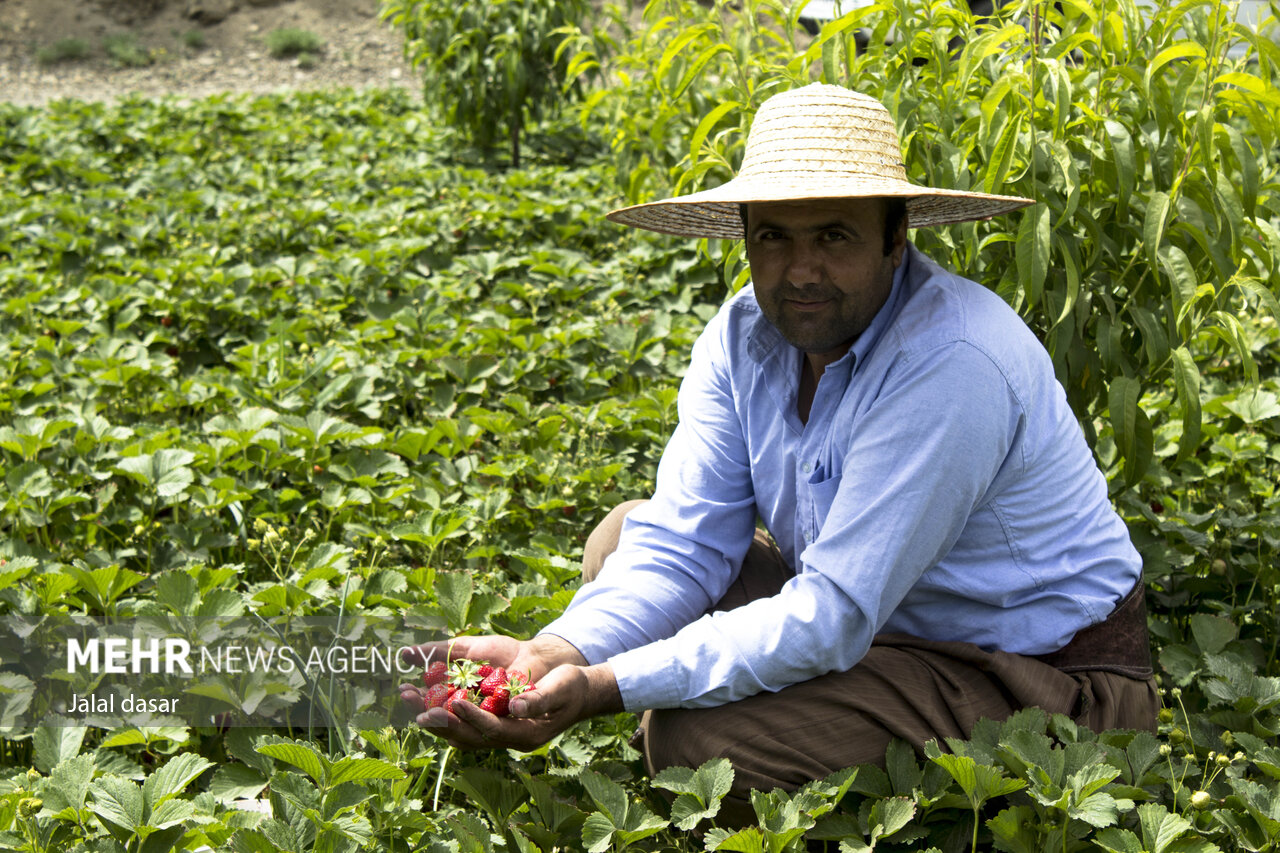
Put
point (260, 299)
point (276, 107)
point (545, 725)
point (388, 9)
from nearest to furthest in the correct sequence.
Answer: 1. point (545, 725)
2. point (260, 299)
3. point (388, 9)
4. point (276, 107)

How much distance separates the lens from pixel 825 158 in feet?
5.77

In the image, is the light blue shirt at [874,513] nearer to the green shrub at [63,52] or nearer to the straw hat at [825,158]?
the straw hat at [825,158]

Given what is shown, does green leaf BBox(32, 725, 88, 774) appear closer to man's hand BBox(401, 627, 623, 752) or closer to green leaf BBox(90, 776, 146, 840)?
green leaf BBox(90, 776, 146, 840)

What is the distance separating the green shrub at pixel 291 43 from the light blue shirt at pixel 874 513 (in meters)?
12.3

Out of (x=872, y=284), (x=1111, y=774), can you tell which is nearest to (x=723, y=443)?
(x=872, y=284)

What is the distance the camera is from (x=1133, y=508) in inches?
105

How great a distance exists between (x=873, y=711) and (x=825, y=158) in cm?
83

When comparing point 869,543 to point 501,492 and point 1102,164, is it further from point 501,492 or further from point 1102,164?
point 501,492

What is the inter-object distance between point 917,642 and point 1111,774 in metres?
0.36

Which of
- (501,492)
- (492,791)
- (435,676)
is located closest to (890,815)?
(492,791)

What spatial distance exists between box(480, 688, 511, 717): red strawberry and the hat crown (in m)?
0.86

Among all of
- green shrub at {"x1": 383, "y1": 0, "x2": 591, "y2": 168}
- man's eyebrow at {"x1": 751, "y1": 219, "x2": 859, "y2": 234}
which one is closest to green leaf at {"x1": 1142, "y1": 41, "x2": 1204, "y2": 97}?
man's eyebrow at {"x1": 751, "y1": 219, "x2": 859, "y2": 234}

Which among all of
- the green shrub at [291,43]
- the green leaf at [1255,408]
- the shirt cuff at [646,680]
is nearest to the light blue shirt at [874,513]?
the shirt cuff at [646,680]

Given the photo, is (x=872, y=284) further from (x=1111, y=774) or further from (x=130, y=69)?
(x=130, y=69)
